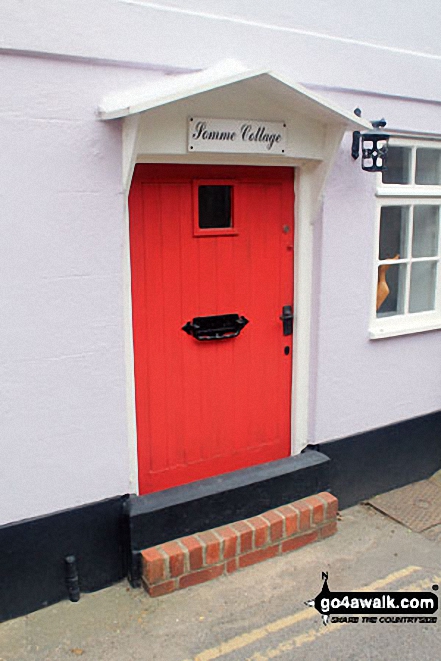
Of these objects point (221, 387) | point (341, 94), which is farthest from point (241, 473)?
point (341, 94)

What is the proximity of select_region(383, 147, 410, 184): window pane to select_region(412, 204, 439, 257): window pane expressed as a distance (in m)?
0.37

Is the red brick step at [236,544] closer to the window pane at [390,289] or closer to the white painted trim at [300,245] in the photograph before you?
the white painted trim at [300,245]

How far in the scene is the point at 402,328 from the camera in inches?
193

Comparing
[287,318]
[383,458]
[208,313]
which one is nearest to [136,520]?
[208,313]

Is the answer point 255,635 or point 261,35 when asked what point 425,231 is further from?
point 255,635

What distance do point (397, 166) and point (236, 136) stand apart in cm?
161

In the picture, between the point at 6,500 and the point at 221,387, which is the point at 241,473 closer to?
the point at 221,387

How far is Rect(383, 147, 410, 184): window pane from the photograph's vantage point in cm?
468

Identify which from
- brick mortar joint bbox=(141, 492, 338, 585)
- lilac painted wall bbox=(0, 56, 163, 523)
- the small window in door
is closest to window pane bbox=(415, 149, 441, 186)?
the small window in door

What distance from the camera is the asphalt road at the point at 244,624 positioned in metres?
3.25

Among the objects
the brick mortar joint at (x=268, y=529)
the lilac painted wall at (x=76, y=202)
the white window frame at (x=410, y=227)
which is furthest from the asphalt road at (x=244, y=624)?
the white window frame at (x=410, y=227)

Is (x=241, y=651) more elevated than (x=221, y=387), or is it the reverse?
(x=221, y=387)

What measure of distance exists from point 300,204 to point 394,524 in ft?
8.04

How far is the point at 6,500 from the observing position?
3383 mm
